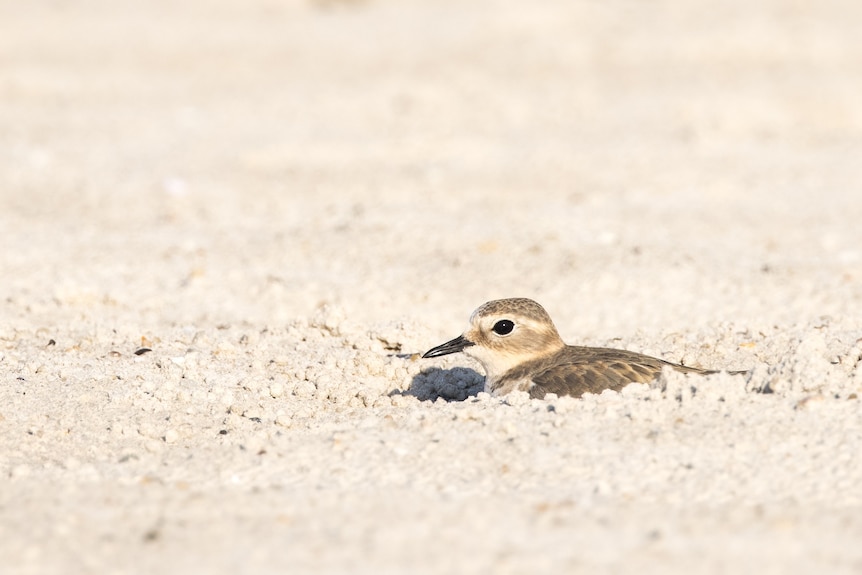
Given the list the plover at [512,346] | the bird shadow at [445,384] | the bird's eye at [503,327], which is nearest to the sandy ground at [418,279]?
the bird shadow at [445,384]

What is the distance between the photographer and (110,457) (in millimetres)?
4336

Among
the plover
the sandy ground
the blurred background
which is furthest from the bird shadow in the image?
the blurred background

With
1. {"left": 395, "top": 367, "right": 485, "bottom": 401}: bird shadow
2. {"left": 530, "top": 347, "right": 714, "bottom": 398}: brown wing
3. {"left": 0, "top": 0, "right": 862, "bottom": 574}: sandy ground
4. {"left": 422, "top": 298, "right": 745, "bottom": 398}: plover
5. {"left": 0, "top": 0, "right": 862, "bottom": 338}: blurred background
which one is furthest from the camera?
{"left": 0, "top": 0, "right": 862, "bottom": 338}: blurred background

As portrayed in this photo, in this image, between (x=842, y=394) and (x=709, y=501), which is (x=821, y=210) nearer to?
(x=842, y=394)

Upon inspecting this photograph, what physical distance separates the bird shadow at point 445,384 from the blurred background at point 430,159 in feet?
2.16

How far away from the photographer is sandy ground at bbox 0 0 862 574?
345 cm

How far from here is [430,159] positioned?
10.5 metres

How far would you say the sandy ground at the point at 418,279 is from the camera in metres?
3.45

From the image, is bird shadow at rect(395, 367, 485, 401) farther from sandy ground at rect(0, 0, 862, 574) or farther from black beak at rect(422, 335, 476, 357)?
black beak at rect(422, 335, 476, 357)

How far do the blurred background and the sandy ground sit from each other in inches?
1.6

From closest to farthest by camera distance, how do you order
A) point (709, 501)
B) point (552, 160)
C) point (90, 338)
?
point (709, 501)
point (90, 338)
point (552, 160)

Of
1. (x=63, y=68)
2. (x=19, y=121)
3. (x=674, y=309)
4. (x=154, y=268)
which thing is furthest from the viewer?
(x=63, y=68)

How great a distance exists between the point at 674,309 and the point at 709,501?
321 cm

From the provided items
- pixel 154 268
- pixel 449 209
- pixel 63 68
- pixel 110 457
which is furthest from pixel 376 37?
pixel 110 457
